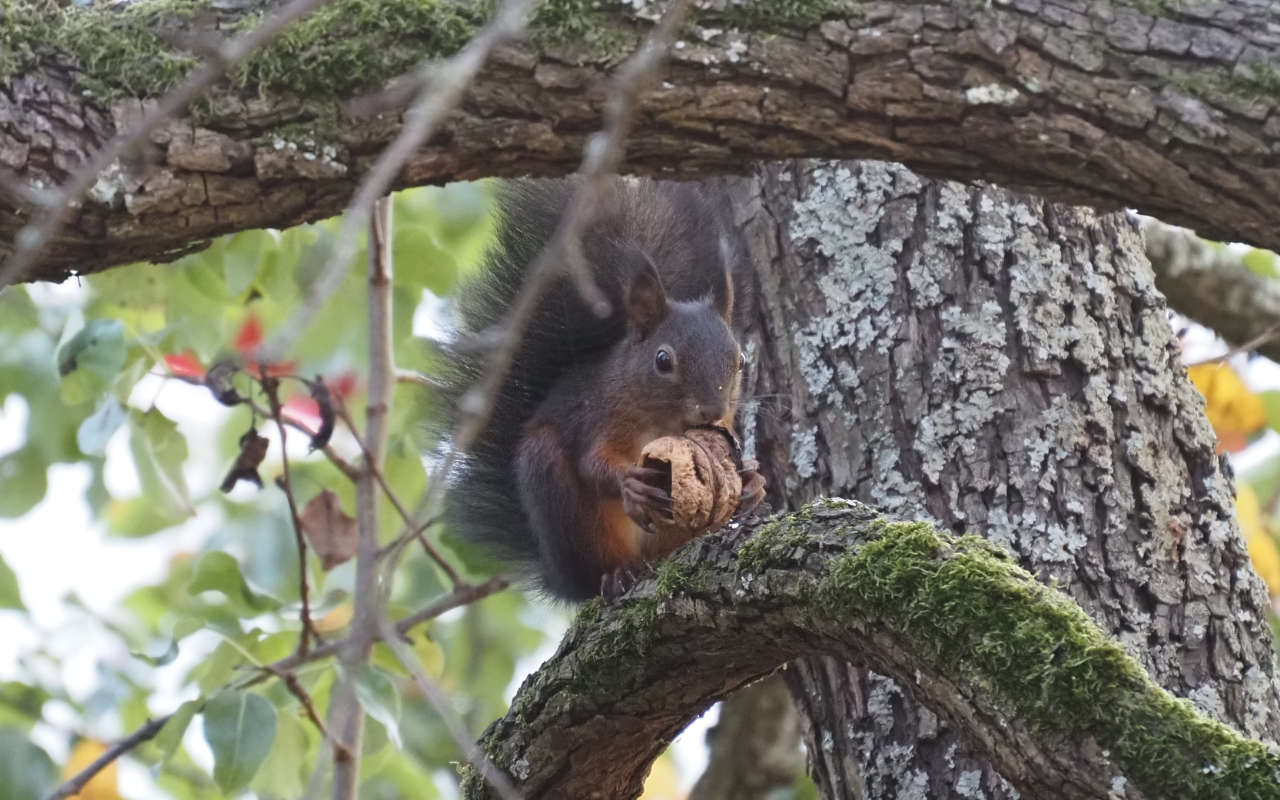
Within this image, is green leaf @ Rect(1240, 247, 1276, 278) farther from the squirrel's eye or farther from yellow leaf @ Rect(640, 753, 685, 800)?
yellow leaf @ Rect(640, 753, 685, 800)

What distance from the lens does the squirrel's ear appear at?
3078 mm

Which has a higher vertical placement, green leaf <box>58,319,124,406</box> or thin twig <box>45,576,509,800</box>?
green leaf <box>58,319,124,406</box>

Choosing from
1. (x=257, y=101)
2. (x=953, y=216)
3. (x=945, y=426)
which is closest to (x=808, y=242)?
(x=953, y=216)

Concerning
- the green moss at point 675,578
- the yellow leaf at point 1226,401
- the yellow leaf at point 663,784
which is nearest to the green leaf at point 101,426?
the green moss at point 675,578

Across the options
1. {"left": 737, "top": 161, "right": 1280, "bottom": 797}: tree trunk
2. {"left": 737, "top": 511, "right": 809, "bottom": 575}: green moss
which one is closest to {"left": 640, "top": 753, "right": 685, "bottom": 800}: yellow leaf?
{"left": 737, "top": 161, "right": 1280, "bottom": 797}: tree trunk

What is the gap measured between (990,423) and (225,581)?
1557mm

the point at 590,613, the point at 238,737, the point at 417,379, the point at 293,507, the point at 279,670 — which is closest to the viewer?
the point at 590,613

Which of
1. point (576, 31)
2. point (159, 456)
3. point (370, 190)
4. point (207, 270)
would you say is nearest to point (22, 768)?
point (159, 456)

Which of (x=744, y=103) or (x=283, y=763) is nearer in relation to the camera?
(x=744, y=103)

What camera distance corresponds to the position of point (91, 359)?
112 inches

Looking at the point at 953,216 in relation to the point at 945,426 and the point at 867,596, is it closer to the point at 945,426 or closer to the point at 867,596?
the point at 945,426

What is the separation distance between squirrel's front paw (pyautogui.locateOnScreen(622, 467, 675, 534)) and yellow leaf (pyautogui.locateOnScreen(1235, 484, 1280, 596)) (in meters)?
1.70

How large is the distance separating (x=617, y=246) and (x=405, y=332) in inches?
28.0

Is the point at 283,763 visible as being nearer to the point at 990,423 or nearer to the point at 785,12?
the point at 990,423
